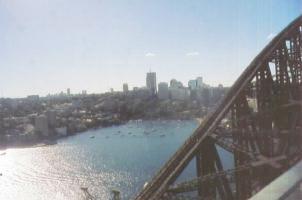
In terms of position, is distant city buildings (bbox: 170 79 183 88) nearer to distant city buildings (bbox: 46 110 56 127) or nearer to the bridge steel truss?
distant city buildings (bbox: 46 110 56 127)

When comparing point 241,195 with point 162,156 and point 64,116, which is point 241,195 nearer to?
point 162,156

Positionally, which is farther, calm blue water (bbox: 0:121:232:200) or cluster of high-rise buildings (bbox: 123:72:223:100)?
cluster of high-rise buildings (bbox: 123:72:223:100)

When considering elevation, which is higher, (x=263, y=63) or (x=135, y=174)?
(x=263, y=63)

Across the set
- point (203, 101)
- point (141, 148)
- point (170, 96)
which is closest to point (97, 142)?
point (141, 148)

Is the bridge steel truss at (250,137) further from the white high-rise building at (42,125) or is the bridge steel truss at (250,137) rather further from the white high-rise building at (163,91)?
the white high-rise building at (163,91)

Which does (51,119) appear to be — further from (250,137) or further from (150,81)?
(250,137)

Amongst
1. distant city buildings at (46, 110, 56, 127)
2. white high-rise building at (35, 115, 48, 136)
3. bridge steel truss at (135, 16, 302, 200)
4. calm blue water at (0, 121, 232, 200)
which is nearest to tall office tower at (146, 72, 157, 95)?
distant city buildings at (46, 110, 56, 127)
